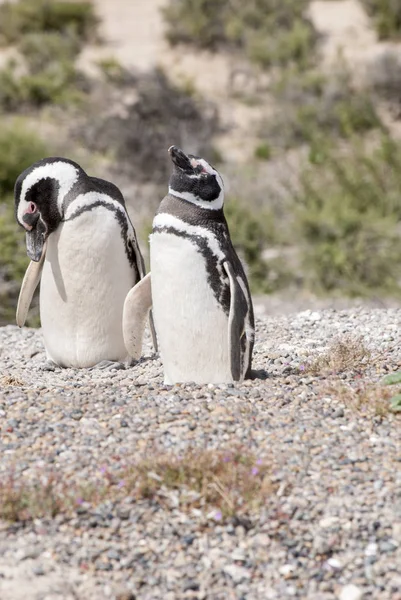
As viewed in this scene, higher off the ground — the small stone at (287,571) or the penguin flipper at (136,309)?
the penguin flipper at (136,309)

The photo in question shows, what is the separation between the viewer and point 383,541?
11.3 feet

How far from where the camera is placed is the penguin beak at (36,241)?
5.93 m

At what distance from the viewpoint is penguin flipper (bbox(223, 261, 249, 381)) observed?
4.84 m

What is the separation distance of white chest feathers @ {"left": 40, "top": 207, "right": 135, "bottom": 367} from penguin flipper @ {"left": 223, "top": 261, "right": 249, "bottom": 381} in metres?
1.25

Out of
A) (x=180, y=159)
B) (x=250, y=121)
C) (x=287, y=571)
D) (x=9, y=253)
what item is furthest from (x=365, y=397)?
(x=250, y=121)

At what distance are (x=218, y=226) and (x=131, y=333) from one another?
1.00 metres

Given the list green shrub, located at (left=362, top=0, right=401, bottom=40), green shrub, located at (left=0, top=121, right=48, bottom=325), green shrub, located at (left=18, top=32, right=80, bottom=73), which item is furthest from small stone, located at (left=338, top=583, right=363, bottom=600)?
green shrub, located at (left=362, top=0, right=401, bottom=40)

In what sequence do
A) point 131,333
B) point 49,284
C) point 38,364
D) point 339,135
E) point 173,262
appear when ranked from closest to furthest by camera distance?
point 173,262
point 131,333
point 49,284
point 38,364
point 339,135

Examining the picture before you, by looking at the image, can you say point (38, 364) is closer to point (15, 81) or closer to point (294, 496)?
point (294, 496)

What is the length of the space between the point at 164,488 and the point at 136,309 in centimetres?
195

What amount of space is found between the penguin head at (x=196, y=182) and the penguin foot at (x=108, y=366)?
156 centimetres

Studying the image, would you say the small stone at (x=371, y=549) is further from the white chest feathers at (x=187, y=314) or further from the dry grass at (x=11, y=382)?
the dry grass at (x=11, y=382)

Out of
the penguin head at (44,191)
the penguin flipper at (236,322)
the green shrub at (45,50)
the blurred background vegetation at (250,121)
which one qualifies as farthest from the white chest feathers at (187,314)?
the green shrub at (45,50)

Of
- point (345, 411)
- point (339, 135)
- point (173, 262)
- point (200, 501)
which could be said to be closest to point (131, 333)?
point (173, 262)
